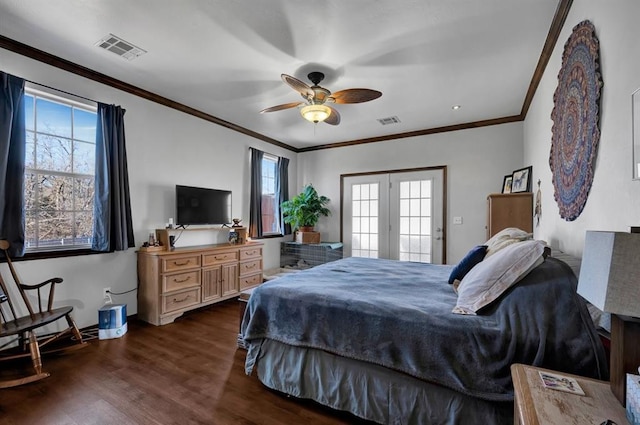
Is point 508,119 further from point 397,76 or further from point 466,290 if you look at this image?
point 466,290

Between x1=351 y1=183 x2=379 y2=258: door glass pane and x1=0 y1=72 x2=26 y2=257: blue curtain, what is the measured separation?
183 inches

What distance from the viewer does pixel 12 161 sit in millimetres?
2521

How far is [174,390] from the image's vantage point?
2078 mm

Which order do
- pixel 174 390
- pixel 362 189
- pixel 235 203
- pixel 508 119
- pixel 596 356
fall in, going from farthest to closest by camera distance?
pixel 362 189
pixel 235 203
pixel 508 119
pixel 174 390
pixel 596 356

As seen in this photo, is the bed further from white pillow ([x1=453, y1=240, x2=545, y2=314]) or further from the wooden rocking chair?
the wooden rocking chair

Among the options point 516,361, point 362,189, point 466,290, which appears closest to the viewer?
point 516,361

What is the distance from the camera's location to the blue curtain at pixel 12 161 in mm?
2449

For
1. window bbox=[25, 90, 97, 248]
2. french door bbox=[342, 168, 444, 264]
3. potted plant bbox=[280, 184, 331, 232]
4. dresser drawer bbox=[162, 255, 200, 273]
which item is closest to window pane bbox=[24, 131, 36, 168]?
window bbox=[25, 90, 97, 248]

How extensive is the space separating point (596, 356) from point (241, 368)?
2.30 metres

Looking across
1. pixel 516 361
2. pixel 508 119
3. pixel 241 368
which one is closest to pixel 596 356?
pixel 516 361

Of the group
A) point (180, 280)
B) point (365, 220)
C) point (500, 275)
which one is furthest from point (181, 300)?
point (365, 220)

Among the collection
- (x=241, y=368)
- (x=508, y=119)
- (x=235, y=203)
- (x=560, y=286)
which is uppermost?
(x=508, y=119)

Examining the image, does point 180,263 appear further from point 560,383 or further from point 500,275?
point 560,383

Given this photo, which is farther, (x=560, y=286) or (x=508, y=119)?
(x=508, y=119)
